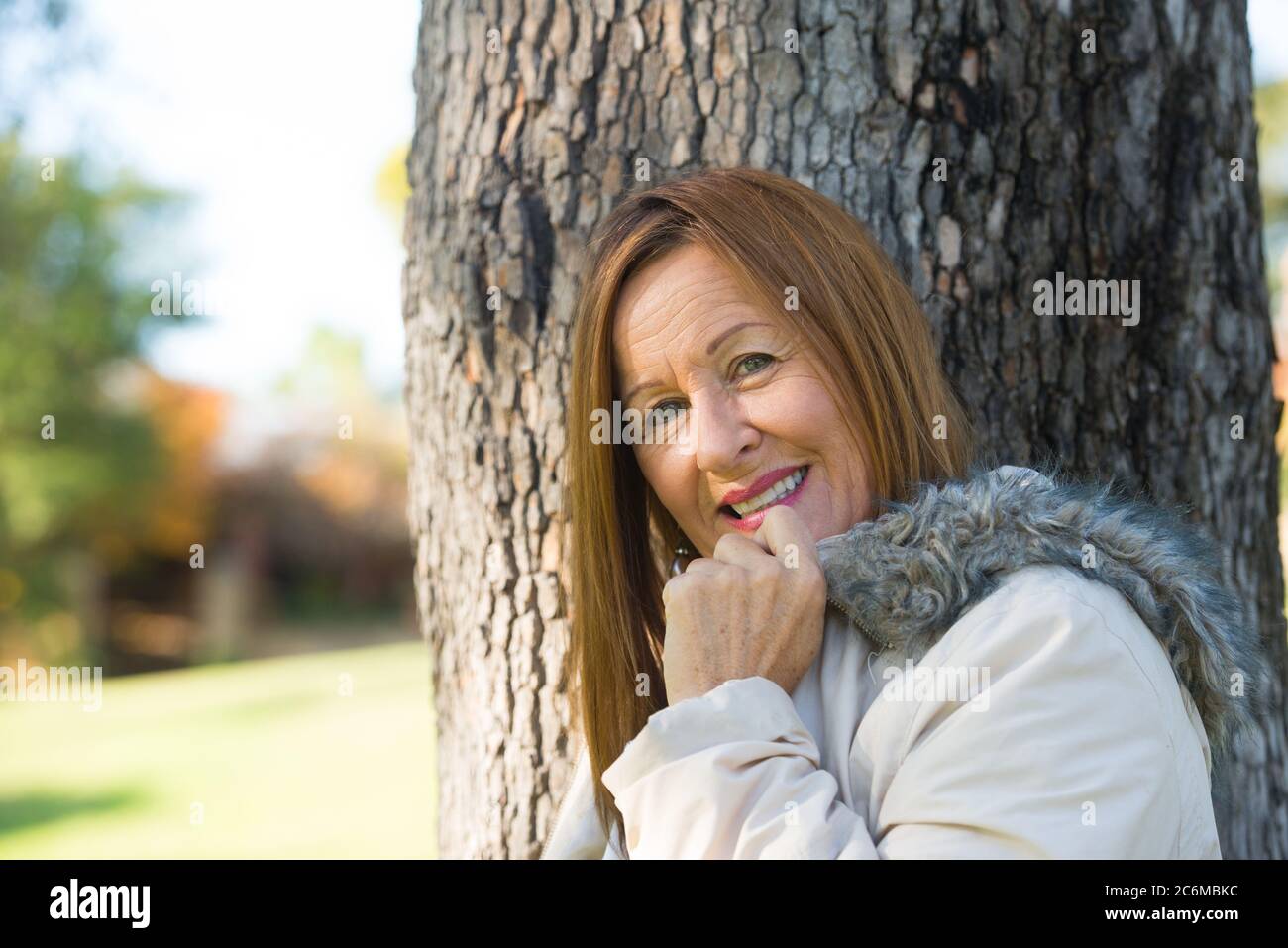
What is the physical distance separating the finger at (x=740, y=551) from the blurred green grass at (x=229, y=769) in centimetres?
Answer: 565

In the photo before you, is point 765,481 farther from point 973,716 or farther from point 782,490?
point 973,716

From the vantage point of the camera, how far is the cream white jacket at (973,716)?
4.80 ft

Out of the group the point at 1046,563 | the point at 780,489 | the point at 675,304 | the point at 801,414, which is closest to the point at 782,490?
the point at 780,489

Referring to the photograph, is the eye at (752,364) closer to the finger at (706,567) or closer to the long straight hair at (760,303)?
the long straight hair at (760,303)

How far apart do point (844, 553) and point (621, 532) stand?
0.58 m

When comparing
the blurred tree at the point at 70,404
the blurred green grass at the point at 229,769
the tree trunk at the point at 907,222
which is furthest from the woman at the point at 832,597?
the blurred tree at the point at 70,404

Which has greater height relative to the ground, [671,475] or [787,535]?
[671,475]

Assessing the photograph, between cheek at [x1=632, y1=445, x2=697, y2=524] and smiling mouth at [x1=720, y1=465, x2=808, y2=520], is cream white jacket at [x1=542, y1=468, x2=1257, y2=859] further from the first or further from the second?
cheek at [x1=632, y1=445, x2=697, y2=524]

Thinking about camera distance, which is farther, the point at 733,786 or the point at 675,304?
the point at 675,304

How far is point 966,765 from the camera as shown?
4.89ft

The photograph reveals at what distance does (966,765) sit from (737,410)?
77cm

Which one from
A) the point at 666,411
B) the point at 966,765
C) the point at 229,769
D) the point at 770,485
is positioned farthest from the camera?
the point at 229,769

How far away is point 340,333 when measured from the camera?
103ft

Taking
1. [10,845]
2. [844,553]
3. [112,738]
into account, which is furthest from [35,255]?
[844,553]
